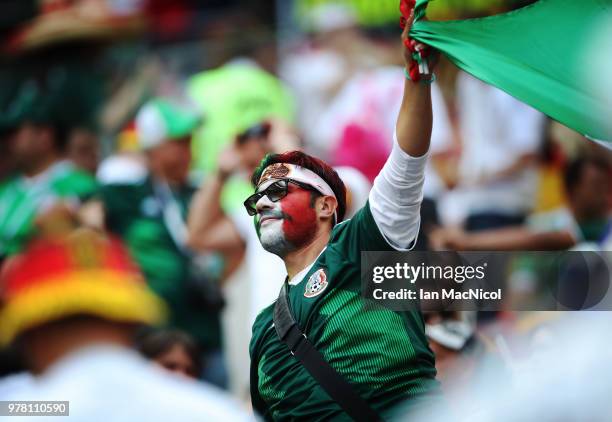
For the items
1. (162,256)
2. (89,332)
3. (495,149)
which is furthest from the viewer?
(495,149)

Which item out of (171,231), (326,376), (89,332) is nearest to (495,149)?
(171,231)

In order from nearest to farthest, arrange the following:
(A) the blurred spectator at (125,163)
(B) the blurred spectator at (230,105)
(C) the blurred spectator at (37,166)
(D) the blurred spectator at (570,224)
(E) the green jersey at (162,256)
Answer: (D) the blurred spectator at (570,224) < (E) the green jersey at (162,256) < (B) the blurred spectator at (230,105) < (C) the blurred spectator at (37,166) < (A) the blurred spectator at (125,163)

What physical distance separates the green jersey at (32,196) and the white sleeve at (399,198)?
7.79 ft

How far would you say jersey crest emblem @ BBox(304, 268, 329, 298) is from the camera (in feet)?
→ 10.9

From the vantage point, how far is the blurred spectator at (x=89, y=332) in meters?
3.83

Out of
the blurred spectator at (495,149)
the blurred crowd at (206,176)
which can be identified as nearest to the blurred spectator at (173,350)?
the blurred crowd at (206,176)

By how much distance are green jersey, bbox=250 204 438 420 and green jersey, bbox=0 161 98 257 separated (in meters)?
2.15

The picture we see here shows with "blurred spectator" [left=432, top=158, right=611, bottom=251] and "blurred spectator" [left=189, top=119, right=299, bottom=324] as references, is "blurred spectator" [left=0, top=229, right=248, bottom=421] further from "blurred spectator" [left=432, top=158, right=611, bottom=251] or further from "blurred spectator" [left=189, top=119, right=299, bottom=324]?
"blurred spectator" [left=432, top=158, right=611, bottom=251]

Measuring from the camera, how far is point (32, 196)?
5.46 m

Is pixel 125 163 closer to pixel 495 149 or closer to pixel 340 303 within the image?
pixel 495 149

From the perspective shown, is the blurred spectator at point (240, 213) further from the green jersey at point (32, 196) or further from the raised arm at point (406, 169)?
the raised arm at point (406, 169)

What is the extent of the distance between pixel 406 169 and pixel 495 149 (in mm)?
2526

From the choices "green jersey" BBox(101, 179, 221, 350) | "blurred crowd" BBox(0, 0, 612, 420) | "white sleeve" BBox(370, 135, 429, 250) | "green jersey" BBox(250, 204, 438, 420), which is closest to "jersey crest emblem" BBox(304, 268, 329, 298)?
Answer: "green jersey" BBox(250, 204, 438, 420)

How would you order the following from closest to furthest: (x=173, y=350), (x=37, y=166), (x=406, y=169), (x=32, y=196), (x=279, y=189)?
(x=406, y=169) → (x=279, y=189) → (x=173, y=350) → (x=32, y=196) → (x=37, y=166)
